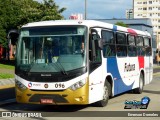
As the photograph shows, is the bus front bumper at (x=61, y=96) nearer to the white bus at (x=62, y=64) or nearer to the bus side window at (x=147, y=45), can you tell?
the white bus at (x=62, y=64)

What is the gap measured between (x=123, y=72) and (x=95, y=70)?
10.9 feet

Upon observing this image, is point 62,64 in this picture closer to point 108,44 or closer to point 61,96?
point 61,96

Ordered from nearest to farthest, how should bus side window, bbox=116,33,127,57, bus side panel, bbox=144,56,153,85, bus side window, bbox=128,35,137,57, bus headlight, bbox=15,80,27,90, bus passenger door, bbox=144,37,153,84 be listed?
bus headlight, bbox=15,80,27,90 → bus side window, bbox=116,33,127,57 → bus side window, bbox=128,35,137,57 → bus side panel, bbox=144,56,153,85 → bus passenger door, bbox=144,37,153,84

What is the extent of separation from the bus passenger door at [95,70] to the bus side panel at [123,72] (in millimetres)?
1050

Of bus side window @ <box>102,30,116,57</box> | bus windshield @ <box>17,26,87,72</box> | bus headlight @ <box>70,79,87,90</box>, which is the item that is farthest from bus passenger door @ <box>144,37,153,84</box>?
bus headlight @ <box>70,79,87,90</box>

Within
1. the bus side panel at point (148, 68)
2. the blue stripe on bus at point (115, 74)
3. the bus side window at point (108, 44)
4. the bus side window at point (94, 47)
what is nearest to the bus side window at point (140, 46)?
the bus side panel at point (148, 68)

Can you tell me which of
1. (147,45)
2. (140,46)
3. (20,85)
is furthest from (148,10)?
(20,85)

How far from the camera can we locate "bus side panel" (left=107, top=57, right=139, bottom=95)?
14414mm

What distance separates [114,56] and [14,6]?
32423mm

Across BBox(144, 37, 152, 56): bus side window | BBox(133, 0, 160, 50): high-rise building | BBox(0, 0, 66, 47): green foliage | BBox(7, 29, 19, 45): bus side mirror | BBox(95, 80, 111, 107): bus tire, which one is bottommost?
BBox(95, 80, 111, 107): bus tire

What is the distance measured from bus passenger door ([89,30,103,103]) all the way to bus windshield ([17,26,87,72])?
0.30m

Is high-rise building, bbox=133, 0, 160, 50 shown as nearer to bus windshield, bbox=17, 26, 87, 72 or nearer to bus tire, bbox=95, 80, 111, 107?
bus tire, bbox=95, 80, 111, 107

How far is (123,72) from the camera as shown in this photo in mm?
15641

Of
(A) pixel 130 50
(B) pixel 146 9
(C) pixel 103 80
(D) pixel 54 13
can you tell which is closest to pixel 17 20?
(D) pixel 54 13
